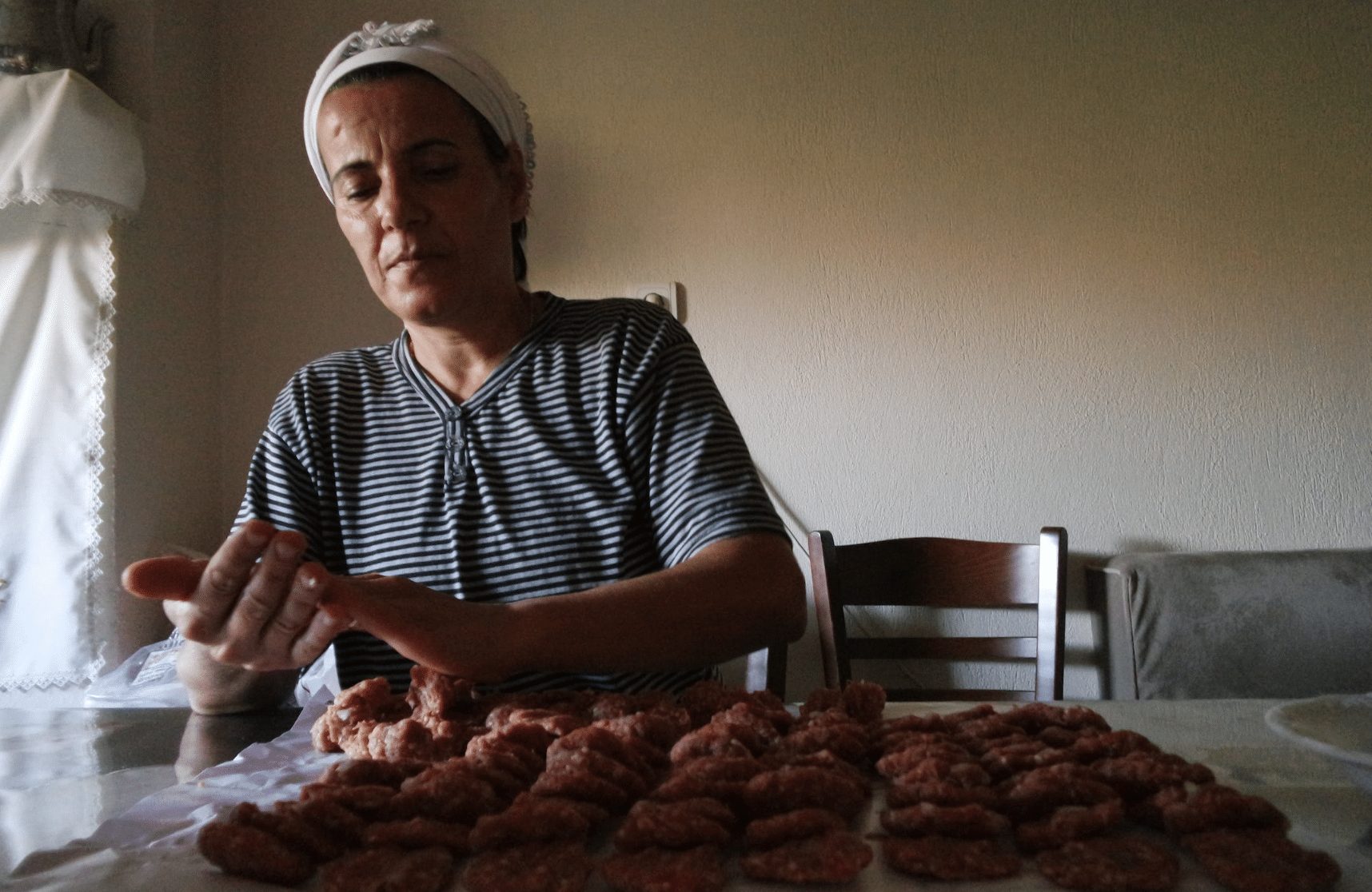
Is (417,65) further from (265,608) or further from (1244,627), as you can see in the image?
(1244,627)

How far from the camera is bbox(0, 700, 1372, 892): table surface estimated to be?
56cm

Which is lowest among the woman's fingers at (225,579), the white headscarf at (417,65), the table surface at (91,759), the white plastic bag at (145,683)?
the white plastic bag at (145,683)

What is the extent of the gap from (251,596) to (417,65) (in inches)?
23.5

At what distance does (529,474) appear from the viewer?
1.12m

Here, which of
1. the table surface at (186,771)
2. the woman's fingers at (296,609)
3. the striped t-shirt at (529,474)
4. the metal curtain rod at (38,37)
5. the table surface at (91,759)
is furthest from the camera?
the metal curtain rod at (38,37)

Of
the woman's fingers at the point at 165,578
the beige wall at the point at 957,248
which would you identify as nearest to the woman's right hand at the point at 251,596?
the woman's fingers at the point at 165,578

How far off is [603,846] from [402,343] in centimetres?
83

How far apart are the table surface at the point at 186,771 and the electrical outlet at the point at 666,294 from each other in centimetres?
136

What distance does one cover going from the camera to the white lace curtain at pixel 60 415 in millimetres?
1773

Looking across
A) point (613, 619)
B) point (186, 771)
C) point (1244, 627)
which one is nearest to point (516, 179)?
point (613, 619)

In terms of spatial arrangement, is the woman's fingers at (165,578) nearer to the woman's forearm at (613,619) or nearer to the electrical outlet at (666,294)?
the woman's forearm at (613,619)

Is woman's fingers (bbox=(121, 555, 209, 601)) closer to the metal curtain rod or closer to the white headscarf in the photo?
the white headscarf

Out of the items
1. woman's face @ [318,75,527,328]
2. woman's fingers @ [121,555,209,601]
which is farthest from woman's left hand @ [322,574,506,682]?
woman's face @ [318,75,527,328]

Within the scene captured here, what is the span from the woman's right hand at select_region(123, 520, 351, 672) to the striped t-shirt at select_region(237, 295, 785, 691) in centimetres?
27
